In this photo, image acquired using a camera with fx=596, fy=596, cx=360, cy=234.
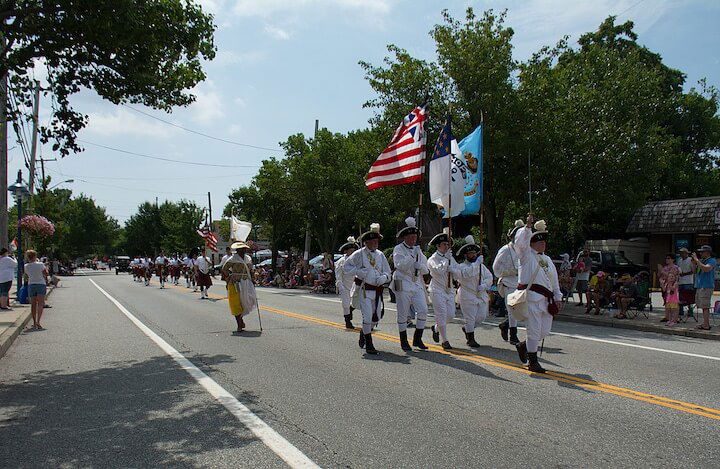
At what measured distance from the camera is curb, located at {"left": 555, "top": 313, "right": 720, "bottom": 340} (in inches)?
480

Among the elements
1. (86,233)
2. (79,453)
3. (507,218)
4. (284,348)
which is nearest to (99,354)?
(284,348)

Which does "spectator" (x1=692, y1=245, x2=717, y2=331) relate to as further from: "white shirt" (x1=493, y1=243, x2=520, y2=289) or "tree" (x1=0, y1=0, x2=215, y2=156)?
"tree" (x1=0, y1=0, x2=215, y2=156)

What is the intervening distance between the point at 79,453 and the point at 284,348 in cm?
529

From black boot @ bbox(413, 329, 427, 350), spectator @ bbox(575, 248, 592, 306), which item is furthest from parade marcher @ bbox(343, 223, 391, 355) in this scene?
spectator @ bbox(575, 248, 592, 306)

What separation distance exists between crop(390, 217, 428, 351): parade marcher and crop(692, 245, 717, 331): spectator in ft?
22.9

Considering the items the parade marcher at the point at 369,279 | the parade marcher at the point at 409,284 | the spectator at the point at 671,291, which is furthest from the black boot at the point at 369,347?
the spectator at the point at 671,291

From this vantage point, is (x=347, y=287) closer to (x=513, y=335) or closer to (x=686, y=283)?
(x=513, y=335)

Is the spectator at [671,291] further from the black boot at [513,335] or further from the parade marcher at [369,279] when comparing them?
the parade marcher at [369,279]

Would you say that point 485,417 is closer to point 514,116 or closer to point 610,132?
point 514,116

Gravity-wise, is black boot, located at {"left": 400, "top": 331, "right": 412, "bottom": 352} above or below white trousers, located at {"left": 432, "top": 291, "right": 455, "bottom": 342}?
below

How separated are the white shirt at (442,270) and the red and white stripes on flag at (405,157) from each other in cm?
454

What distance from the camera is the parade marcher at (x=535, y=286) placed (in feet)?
25.8

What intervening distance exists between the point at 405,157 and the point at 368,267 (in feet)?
19.5

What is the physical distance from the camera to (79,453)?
16.2ft
